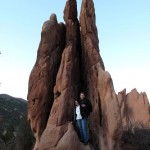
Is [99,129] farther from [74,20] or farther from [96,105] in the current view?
[74,20]

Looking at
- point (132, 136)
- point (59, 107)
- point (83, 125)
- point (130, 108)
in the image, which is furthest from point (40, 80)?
point (130, 108)

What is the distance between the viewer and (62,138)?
58.9 feet

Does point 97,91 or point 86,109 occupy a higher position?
point 97,91

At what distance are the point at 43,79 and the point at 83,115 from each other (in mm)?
3165

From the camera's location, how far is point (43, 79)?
785 inches

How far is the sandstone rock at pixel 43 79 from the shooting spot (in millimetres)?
19812

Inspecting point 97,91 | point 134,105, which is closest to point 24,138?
point 134,105

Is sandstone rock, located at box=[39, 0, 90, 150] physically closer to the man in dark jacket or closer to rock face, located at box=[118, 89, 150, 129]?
the man in dark jacket

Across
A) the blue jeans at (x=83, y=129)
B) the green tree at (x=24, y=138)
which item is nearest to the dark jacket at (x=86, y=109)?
the blue jeans at (x=83, y=129)

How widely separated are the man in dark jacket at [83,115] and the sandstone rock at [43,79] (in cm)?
231

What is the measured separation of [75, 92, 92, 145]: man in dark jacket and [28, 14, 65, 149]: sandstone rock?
7.56 feet

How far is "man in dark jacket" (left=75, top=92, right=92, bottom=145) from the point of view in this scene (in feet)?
59.0

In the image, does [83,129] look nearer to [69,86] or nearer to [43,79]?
[69,86]

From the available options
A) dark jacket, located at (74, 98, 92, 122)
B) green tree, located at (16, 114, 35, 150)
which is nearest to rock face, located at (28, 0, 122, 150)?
dark jacket, located at (74, 98, 92, 122)
